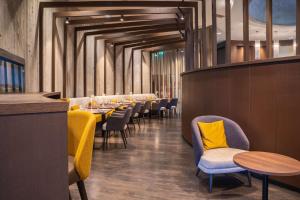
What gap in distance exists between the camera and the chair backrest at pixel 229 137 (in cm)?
360

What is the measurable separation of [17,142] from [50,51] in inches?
260

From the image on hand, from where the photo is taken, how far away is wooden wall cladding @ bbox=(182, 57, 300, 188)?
338cm

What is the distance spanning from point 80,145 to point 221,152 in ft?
7.70

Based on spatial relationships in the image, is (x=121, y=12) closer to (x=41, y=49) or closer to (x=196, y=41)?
(x=196, y=41)

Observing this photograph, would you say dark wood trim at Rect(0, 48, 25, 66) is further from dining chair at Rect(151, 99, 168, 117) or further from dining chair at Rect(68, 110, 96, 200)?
dining chair at Rect(151, 99, 168, 117)

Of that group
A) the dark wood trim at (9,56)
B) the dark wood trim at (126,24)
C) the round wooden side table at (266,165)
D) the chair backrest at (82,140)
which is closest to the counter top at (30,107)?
the chair backrest at (82,140)

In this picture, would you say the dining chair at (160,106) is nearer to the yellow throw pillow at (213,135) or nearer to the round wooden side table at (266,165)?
the yellow throw pillow at (213,135)

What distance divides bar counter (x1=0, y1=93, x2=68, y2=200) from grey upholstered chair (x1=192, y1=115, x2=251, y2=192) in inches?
102

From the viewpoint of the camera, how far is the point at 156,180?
3.81 m

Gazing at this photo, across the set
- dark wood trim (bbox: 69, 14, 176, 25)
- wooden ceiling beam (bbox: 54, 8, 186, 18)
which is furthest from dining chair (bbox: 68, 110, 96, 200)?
dark wood trim (bbox: 69, 14, 176, 25)

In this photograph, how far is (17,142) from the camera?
0.97 metres

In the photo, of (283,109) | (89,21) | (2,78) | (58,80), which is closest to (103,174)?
(2,78)

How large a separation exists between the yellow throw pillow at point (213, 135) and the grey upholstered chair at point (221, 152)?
8 centimetres

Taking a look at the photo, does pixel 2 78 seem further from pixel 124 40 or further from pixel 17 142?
pixel 124 40
